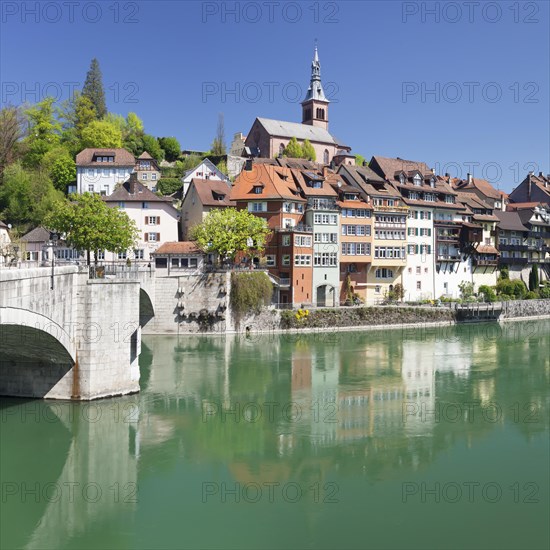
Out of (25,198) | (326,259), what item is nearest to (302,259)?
(326,259)

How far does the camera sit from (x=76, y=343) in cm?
2686

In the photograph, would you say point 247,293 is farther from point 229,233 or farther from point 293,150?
point 293,150

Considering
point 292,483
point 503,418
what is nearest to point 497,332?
point 503,418

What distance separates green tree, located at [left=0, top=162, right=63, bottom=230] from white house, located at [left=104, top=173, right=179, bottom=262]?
938cm

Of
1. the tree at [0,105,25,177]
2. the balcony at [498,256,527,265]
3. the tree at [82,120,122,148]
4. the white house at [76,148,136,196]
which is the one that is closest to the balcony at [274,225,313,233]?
the white house at [76,148,136,196]

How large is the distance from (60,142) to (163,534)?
71.7 meters

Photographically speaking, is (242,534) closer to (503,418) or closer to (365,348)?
(503,418)

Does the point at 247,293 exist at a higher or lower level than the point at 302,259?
lower

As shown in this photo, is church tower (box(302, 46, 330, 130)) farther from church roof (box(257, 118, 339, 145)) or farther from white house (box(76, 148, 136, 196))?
Answer: white house (box(76, 148, 136, 196))

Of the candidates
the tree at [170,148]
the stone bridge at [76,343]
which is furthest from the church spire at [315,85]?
the stone bridge at [76,343]

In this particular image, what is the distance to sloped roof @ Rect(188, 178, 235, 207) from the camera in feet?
200

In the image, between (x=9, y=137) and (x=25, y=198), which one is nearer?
(x=25, y=198)

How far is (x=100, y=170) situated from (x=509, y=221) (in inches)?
1812

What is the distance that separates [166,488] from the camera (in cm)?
2006
